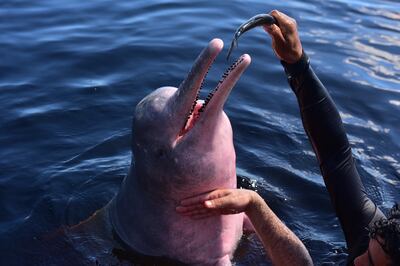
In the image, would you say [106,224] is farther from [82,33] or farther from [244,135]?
[82,33]

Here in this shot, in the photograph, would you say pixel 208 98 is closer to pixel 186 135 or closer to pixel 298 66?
pixel 186 135

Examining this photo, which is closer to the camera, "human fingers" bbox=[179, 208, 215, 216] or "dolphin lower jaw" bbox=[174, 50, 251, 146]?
"dolphin lower jaw" bbox=[174, 50, 251, 146]

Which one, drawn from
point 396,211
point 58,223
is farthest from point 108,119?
point 396,211

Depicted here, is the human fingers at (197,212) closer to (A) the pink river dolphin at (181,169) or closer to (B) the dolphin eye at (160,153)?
(A) the pink river dolphin at (181,169)

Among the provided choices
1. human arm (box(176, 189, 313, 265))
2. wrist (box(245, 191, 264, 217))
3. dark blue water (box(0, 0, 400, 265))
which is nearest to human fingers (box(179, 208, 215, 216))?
human arm (box(176, 189, 313, 265))

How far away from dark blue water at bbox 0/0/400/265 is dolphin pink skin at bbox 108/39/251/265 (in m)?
0.50

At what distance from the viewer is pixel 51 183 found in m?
6.30

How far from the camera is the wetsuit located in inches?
185

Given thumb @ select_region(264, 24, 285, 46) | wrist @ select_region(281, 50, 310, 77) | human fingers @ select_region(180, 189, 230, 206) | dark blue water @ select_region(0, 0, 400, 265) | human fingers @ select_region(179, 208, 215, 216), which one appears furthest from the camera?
dark blue water @ select_region(0, 0, 400, 265)

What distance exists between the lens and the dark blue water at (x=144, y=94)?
5938 millimetres

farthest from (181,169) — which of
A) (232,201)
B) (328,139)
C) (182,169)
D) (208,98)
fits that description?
(328,139)

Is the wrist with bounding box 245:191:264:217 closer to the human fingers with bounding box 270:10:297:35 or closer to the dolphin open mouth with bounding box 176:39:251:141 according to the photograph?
the dolphin open mouth with bounding box 176:39:251:141

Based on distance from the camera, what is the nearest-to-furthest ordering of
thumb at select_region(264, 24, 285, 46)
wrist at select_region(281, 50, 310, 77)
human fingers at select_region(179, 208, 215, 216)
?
human fingers at select_region(179, 208, 215, 216) < thumb at select_region(264, 24, 285, 46) < wrist at select_region(281, 50, 310, 77)

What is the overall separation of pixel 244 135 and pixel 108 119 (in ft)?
5.75
